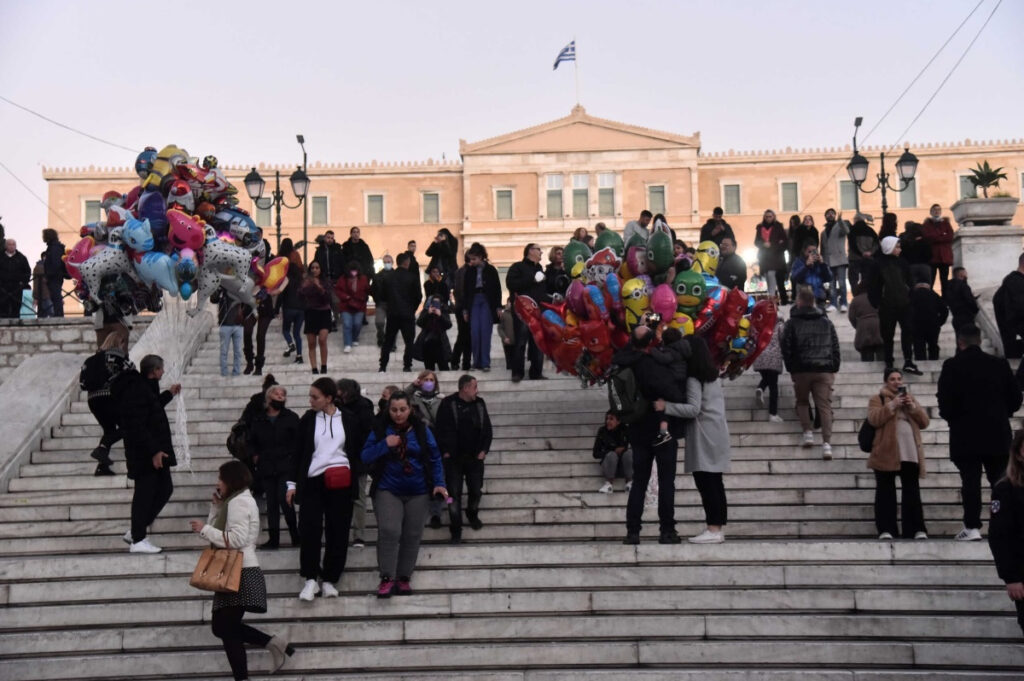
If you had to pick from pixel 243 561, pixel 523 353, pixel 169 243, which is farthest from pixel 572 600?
pixel 523 353

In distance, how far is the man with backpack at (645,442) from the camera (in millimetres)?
10211

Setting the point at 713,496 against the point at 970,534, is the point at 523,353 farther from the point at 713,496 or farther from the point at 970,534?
the point at 970,534

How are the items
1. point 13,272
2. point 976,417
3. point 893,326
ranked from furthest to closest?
point 13,272, point 893,326, point 976,417

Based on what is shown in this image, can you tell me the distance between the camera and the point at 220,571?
8492 millimetres

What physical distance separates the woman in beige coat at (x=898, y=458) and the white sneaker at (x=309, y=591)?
437 centimetres

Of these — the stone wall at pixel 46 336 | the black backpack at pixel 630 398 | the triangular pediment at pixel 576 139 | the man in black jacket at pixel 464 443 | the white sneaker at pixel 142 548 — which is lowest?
the white sneaker at pixel 142 548

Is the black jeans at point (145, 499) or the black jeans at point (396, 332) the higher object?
the black jeans at point (396, 332)

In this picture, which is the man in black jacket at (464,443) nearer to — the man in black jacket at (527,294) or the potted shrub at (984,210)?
the man in black jacket at (527,294)

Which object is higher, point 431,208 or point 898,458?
point 431,208

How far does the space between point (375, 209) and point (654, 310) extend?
4699 centimetres

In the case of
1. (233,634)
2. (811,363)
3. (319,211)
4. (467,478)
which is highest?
(319,211)

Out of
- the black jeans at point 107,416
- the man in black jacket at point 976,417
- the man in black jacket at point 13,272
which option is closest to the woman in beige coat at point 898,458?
the man in black jacket at point 976,417

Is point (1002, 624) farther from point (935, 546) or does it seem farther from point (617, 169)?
point (617, 169)

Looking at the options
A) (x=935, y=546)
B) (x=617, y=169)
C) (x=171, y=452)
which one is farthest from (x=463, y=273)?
(x=617, y=169)
